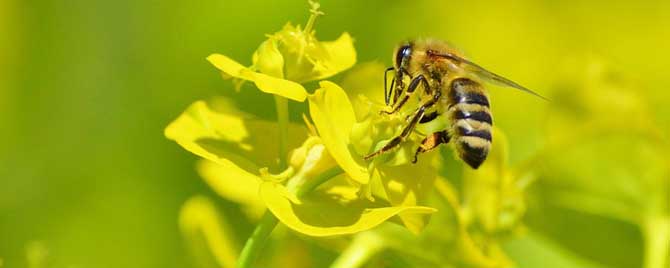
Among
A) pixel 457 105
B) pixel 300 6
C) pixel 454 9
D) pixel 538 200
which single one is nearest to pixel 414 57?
pixel 457 105

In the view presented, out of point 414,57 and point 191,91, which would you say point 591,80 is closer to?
point 414,57

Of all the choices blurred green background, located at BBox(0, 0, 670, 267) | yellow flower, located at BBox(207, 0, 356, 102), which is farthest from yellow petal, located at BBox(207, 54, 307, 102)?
blurred green background, located at BBox(0, 0, 670, 267)

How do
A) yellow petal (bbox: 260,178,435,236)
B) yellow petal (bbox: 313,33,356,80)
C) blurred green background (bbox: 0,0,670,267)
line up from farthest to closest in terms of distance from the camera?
blurred green background (bbox: 0,0,670,267) < yellow petal (bbox: 313,33,356,80) < yellow petal (bbox: 260,178,435,236)

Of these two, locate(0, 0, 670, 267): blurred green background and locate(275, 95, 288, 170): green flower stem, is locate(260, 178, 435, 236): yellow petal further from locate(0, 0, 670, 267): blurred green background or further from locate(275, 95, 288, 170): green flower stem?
locate(0, 0, 670, 267): blurred green background

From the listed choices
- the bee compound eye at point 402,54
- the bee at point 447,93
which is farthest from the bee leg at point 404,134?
the bee compound eye at point 402,54

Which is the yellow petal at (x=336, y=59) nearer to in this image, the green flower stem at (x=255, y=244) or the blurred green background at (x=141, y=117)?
the green flower stem at (x=255, y=244)

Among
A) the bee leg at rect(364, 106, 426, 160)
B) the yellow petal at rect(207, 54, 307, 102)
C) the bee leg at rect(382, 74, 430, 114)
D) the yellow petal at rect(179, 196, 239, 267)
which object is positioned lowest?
the yellow petal at rect(179, 196, 239, 267)
